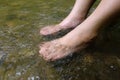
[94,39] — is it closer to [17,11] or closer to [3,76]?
[3,76]

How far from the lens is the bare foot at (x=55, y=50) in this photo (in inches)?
93.0

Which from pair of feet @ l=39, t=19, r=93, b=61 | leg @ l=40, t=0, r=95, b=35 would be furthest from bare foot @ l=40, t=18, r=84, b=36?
pair of feet @ l=39, t=19, r=93, b=61

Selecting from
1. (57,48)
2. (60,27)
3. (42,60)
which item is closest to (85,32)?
(57,48)

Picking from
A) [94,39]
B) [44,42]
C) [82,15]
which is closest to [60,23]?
[82,15]

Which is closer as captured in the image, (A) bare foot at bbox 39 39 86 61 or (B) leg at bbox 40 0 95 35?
(A) bare foot at bbox 39 39 86 61

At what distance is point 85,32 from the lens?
2.36 meters

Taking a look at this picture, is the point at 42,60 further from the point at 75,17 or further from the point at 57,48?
the point at 75,17

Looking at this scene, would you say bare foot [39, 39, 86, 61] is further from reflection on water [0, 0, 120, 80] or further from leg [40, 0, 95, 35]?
leg [40, 0, 95, 35]

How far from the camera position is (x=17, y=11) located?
133 inches

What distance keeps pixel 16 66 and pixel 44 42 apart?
0.39m

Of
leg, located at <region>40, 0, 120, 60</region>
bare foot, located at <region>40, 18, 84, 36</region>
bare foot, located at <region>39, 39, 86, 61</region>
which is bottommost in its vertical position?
bare foot, located at <region>40, 18, 84, 36</region>

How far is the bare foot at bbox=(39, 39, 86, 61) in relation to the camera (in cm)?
236

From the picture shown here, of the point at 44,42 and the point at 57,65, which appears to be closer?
the point at 57,65

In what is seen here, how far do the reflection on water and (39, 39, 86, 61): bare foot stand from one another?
0.05 m
